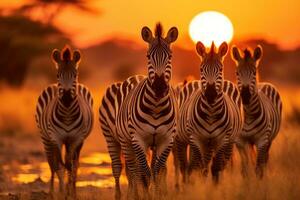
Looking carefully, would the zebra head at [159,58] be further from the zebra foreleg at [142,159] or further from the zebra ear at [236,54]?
the zebra ear at [236,54]

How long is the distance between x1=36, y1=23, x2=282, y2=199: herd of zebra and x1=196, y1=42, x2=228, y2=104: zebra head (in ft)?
0.04

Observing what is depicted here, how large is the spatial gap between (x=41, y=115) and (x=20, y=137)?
20.4 ft

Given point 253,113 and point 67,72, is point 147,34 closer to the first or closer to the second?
point 67,72

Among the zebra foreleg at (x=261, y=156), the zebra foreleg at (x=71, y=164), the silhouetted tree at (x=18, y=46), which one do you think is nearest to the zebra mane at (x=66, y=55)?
the zebra foreleg at (x=71, y=164)

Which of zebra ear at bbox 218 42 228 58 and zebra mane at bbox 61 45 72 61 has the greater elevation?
zebra mane at bbox 61 45 72 61

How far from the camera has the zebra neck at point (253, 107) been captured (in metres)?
11.4

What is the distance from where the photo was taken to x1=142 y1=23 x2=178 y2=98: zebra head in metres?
9.11

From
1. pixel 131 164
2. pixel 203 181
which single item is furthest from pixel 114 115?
pixel 203 181

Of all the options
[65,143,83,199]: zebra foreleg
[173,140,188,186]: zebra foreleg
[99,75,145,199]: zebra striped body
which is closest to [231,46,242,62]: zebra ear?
[173,140,188,186]: zebra foreleg

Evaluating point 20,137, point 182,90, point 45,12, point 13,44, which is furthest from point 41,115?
point 45,12

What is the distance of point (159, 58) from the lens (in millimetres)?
9242

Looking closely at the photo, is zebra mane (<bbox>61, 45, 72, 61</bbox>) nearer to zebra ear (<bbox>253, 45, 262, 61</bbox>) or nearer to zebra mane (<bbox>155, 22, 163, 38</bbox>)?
zebra mane (<bbox>155, 22, 163, 38</bbox>)

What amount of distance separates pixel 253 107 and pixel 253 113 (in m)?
0.09

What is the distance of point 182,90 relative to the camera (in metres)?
12.2
